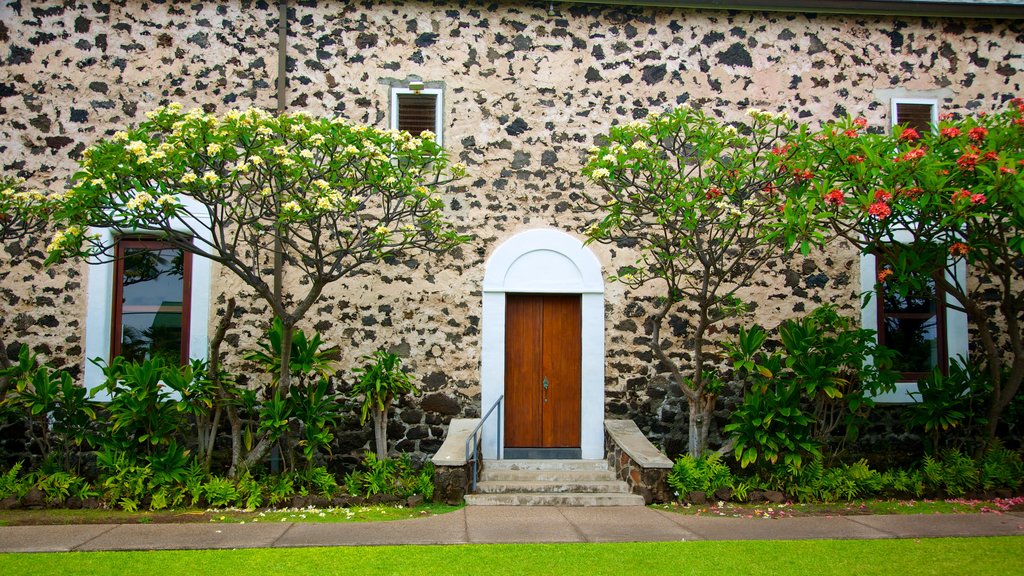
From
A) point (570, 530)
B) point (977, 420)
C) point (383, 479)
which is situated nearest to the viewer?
point (570, 530)

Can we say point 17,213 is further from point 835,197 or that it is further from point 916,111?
point 916,111

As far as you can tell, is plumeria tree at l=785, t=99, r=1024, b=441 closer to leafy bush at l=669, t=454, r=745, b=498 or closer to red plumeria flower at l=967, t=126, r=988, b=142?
red plumeria flower at l=967, t=126, r=988, b=142

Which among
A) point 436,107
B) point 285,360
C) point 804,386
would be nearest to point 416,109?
point 436,107

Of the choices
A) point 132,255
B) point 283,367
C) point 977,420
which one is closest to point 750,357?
point 977,420

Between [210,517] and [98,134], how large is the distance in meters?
4.78

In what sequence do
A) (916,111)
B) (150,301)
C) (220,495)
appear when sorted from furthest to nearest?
(916,111) → (150,301) → (220,495)

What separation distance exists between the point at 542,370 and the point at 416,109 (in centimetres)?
355

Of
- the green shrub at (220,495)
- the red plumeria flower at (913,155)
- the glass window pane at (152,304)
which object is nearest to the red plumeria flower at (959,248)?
the red plumeria flower at (913,155)

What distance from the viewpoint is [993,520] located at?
23.2 feet

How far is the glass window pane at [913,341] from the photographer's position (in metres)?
9.49

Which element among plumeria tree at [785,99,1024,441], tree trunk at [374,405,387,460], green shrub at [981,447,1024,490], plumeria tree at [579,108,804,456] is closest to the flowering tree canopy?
tree trunk at [374,405,387,460]

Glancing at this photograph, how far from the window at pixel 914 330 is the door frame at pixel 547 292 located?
3648 mm

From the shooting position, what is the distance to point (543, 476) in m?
8.44

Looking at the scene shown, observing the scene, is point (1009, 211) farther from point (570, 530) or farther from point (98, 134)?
point (98, 134)
